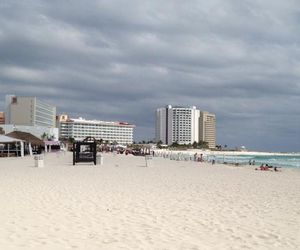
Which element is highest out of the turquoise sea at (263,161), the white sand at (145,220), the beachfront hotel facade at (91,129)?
the beachfront hotel facade at (91,129)

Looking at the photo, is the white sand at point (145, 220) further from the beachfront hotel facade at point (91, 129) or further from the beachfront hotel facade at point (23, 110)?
the beachfront hotel facade at point (91, 129)

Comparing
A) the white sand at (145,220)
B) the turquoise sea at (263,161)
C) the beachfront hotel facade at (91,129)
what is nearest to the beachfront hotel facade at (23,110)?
the beachfront hotel facade at (91,129)

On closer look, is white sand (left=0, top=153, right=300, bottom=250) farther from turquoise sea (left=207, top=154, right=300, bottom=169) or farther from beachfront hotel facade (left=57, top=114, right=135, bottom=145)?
beachfront hotel facade (left=57, top=114, right=135, bottom=145)

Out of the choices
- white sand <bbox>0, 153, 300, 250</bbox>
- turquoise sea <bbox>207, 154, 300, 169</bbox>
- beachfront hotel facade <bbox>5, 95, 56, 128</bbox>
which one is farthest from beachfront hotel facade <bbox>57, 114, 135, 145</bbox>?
white sand <bbox>0, 153, 300, 250</bbox>

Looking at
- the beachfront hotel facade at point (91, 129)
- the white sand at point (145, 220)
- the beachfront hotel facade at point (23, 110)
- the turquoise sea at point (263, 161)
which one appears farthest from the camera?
the beachfront hotel facade at point (91, 129)

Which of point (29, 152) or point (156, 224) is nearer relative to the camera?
point (156, 224)

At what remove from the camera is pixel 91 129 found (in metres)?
174

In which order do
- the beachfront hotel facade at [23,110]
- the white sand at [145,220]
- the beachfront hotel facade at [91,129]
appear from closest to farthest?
the white sand at [145,220], the beachfront hotel facade at [23,110], the beachfront hotel facade at [91,129]

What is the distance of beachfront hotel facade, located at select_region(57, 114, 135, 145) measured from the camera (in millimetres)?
173625

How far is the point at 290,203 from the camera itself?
10523 millimetres

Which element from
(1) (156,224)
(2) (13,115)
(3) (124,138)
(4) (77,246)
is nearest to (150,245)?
(4) (77,246)

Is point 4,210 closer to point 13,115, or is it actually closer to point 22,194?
point 22,194

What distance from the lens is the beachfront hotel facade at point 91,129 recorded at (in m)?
174

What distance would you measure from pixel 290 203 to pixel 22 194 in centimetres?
709
